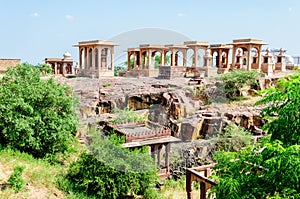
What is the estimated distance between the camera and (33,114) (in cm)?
1238

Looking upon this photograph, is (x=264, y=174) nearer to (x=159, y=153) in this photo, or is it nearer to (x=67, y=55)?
(x=159, y=153)

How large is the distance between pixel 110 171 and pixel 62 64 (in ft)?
72.8

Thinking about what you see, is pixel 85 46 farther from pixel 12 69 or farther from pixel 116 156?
pixel 116 156

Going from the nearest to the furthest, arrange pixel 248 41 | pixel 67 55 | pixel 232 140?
1. pixel 232 140
2. pixel 248 41
3. pixel 67 55

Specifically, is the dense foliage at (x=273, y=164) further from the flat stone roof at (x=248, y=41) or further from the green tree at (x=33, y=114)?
the flat stone roof at (x=248, y=41)

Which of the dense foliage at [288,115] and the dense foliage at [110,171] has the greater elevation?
the dense foliage at [288,115]

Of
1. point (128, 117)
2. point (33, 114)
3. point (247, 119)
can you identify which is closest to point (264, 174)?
point (33, 114)

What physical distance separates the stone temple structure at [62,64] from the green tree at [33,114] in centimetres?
1703

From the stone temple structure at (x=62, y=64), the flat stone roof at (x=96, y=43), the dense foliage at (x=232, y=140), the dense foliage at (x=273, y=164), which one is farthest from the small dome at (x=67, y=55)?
the dense foliage at (x=273, y=164)

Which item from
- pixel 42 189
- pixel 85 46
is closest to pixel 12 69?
pixel 42 189

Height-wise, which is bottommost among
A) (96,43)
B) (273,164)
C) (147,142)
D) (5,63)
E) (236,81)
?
(147,142)

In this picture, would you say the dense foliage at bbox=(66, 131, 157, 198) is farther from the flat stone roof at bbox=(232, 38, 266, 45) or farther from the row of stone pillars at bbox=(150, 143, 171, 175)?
the flat stone roof at bbox=(232, 38, 266, 45)

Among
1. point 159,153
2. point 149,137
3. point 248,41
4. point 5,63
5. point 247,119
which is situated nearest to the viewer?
point 149,137

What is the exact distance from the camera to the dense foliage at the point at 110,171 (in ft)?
33.8
